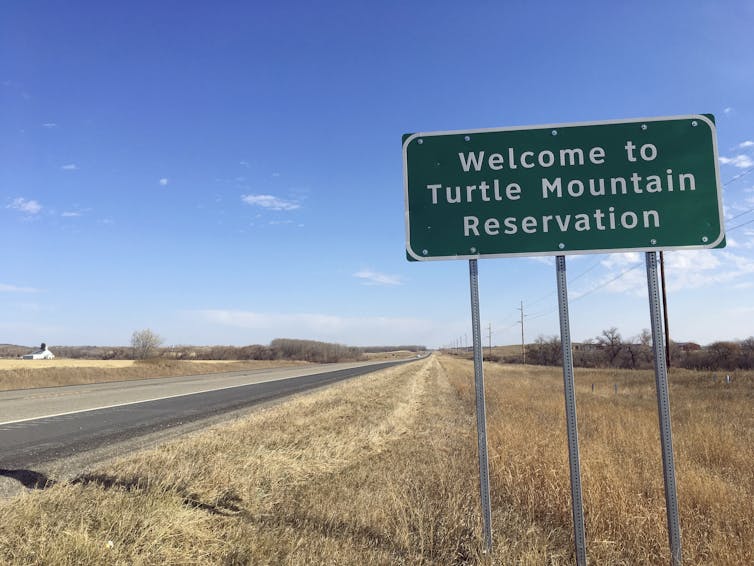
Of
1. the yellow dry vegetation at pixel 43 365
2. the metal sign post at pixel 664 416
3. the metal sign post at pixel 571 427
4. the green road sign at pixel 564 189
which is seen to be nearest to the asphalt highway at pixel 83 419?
the green road sign at pixel 564 189

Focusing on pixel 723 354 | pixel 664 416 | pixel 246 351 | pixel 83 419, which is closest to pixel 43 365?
pixel 83 419

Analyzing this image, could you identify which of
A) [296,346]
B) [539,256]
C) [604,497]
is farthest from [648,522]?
[296,346]

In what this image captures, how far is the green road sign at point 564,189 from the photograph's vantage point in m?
3.46

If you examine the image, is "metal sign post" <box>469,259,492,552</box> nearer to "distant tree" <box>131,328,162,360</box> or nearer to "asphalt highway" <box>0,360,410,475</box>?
"asphalt highway" <box>0,360,410,475</box>

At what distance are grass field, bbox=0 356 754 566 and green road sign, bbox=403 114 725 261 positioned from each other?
2.21 meters

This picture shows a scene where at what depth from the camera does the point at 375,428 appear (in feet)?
29.9

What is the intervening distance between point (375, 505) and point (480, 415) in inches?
64.5

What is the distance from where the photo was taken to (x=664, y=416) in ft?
10.7

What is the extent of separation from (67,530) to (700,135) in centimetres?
525

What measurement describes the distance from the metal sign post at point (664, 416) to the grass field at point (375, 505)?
0.35m

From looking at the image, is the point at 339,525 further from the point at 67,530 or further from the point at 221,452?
the point at 221,452

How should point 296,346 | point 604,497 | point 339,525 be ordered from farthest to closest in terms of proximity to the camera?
point 296,346 < point 604,497 < point 339,525

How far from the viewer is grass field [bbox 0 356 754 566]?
10.9 feet

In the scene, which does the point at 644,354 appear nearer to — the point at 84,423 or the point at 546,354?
the point at 546,354
